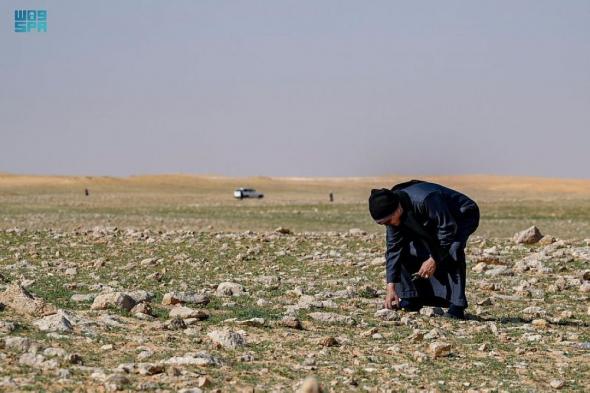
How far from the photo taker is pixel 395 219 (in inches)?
366

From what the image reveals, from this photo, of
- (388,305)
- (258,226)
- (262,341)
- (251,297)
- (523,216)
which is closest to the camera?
(262,341)

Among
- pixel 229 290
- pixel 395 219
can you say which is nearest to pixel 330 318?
pixel 395 219

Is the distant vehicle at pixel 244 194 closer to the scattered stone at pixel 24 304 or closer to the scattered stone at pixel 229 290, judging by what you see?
the scattered stone at pixel 229 290

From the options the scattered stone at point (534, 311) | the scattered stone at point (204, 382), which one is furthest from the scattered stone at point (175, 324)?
the scattered stone at point (534, 311)

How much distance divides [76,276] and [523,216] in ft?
100

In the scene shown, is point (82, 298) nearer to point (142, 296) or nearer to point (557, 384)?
point (142, 296)

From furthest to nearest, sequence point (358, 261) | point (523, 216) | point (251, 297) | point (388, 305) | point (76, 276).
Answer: point (523, 216), point (358, 261), point (76, 276), point (251, 297), point (388, 305)

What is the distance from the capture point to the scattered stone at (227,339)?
786cm

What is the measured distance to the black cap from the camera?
29.8 ft

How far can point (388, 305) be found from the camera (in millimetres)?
9984

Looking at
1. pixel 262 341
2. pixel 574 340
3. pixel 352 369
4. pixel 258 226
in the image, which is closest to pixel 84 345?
pixel 262 341

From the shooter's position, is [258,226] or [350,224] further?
[350,224]

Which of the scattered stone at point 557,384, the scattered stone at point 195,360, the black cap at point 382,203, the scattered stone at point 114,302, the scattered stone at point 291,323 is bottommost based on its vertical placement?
the scattered stone at point 557,384

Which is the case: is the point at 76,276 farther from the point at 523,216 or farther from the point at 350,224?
the point at 523,216
